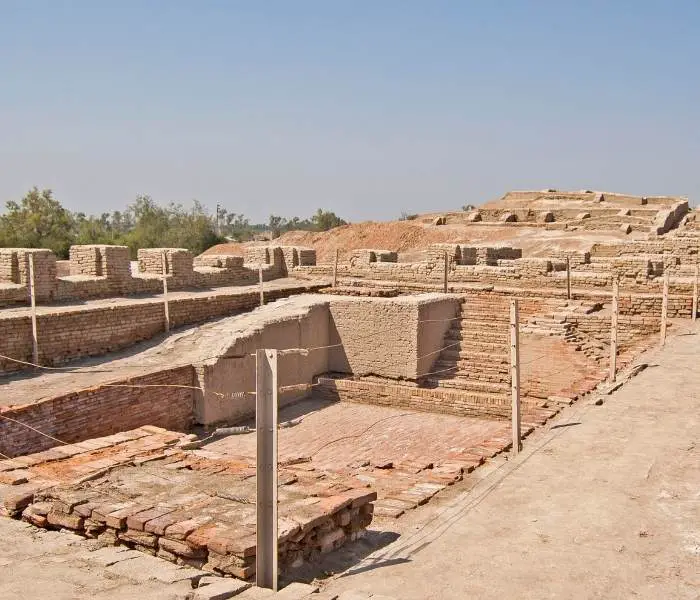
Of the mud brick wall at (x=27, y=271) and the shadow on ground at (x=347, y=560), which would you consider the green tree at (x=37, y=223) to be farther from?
the shadow on ground at (x=347, y=560)

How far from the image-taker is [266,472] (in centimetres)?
414

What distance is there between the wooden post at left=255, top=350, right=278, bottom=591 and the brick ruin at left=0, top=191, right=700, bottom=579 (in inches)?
4.4

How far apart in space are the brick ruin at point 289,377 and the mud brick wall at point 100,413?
0.07 ft

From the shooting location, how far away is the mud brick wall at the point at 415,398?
35.1 ft

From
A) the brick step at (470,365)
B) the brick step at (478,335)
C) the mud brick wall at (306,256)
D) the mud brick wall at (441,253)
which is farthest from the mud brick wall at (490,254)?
the brick step at (470,365)

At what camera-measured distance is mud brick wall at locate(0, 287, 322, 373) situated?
991 centimetres

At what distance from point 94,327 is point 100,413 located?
2.66 metres

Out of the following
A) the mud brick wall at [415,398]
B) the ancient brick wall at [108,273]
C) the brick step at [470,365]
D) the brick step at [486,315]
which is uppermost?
the ancient brick wall at [108,273]

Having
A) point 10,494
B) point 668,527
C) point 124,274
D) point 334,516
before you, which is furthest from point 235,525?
point 124,274

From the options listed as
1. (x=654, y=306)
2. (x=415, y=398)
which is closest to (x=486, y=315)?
(x=415, y=398)

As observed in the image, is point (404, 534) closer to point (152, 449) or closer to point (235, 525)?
point (235, 525)

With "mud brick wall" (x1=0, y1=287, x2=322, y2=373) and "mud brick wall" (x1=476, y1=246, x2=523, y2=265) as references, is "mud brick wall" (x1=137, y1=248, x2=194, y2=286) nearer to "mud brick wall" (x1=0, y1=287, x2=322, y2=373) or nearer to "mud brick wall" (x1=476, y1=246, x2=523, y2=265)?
"mud brick wall" (x1=0, y1=287, x2=322, y2=373)

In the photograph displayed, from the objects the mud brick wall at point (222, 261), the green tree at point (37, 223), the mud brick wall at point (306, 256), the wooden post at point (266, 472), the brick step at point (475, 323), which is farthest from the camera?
the green tree at point (37, 223)

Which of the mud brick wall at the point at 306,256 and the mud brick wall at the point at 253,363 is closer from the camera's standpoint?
the mud brick wall at the point at 253,363
